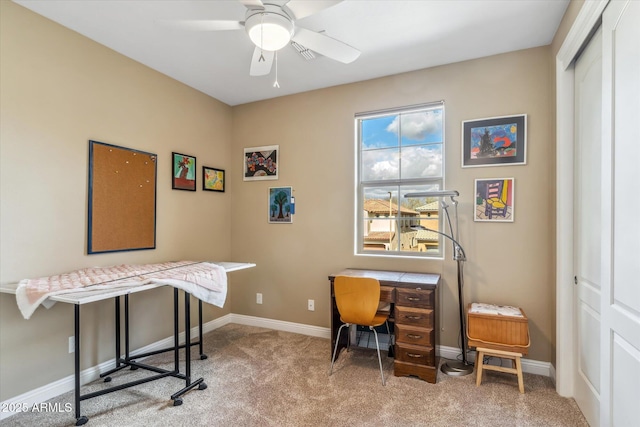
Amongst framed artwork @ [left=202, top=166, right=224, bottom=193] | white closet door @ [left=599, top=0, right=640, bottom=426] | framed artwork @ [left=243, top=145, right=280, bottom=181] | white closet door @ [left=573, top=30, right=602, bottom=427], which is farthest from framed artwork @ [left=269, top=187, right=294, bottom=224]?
white closet door @ [left=599, top=0, right=640, bottom=426]

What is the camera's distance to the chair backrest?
2422 mm

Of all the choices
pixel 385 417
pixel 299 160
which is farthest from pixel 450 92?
pixel 385 417

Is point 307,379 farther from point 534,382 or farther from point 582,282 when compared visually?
point 582,282

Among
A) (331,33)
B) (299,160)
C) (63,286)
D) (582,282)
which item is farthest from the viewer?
(299,160)

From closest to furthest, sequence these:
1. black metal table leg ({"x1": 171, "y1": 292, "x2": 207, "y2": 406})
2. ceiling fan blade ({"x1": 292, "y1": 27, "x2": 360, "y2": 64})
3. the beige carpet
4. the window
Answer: ceiling fan blade ({"x1": 292, "y1": 27, "x2": 360, "y2": 64})
the beige carpet
black metal table leg ({"x1": 171, "y1": 292, "x2": 207, "y2": 406})
the window

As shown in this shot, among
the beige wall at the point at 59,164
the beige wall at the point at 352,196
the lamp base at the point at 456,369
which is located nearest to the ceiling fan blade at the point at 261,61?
the beige wall at the point at 352,196

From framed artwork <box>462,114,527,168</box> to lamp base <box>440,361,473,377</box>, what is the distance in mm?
1732

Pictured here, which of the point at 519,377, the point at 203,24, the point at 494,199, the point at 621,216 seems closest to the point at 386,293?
the point at 519,377

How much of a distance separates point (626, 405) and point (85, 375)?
340cm

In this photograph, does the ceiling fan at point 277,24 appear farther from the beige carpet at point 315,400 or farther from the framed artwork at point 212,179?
the beige carpet at point 315,400

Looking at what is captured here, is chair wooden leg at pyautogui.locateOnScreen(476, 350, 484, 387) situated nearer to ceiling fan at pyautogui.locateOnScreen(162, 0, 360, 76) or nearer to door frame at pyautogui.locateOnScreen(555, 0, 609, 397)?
door frame at pyautogui.locateOnScreen(555, 0, 609, 397)

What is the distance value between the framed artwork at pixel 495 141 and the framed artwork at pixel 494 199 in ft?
0.55

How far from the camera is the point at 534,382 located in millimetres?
2389

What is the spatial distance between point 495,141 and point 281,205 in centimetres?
225
